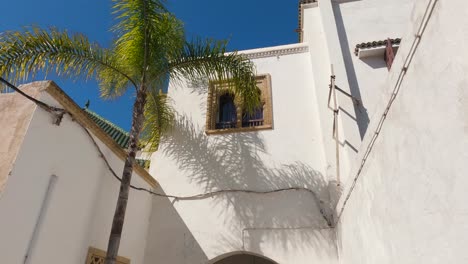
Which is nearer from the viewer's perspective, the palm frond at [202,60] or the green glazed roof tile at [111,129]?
the palm frond at [202,60]

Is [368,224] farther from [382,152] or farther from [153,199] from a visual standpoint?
[153,199]

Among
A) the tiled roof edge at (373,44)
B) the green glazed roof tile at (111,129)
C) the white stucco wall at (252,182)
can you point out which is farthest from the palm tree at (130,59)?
the green glazed roof tile at (111,129)

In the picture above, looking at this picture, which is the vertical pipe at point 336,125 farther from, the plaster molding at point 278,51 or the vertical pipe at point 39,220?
the vertical pipe at point 39,220

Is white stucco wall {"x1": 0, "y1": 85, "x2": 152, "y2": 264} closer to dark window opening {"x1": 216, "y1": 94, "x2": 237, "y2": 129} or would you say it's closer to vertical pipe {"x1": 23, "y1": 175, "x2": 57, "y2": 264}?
vertical pipe {"x1": 23, "y1": 175, "x2": 57, "y2": 264}

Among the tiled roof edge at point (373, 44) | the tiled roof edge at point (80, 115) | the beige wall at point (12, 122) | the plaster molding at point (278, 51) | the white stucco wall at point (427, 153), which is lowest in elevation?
the white stucco wall at point (427, 153)

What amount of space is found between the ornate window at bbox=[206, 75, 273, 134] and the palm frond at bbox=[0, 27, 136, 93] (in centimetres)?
245

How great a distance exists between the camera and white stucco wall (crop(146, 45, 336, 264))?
232 inches

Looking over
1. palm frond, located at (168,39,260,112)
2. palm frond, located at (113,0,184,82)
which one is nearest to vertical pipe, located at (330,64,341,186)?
palm frond, located at (168,39,260,112)

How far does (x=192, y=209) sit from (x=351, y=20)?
234 inches

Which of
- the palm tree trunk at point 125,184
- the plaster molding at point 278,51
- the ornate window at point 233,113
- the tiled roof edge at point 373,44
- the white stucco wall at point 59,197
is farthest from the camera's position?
the plaster molding at point 278,51

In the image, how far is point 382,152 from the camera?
289 cm

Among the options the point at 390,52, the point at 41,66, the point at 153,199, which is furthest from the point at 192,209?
the point at 390,52

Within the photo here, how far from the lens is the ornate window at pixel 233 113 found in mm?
7258

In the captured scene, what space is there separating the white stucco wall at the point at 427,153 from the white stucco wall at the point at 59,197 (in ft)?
12.2
